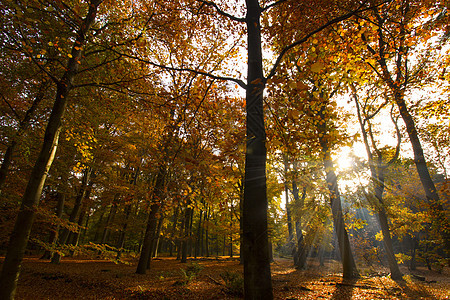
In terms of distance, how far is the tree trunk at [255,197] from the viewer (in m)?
2.57

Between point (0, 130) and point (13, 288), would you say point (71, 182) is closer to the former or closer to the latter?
point (0, 130)

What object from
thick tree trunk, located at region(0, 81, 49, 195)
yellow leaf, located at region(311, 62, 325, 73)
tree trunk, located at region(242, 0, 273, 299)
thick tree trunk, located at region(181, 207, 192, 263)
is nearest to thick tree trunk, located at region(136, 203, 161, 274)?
thick tree trunk, located at region(181, 207, 192, 263)

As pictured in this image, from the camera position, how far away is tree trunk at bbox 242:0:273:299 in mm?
2570

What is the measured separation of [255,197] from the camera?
2.90 m

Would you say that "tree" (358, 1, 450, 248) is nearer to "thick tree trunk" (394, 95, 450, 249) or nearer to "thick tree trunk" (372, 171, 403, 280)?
"thick tree trunk" (394, 95, 450, 249)

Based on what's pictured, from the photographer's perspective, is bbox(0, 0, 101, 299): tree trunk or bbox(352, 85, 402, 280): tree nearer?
bbox(0, 0, 101, 299): tree trunk

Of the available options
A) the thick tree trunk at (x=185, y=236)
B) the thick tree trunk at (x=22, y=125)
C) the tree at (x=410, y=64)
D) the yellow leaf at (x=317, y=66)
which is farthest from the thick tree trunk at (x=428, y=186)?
the thick tree trunk at (x=22, y=125)

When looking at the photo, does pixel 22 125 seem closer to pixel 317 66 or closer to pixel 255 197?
pixel 255 197

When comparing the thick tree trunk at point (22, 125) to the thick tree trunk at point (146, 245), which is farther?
the thick tree trunk at point (146, 245)

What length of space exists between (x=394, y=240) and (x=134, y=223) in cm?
3838

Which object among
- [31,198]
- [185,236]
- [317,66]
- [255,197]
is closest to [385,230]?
[185,236]

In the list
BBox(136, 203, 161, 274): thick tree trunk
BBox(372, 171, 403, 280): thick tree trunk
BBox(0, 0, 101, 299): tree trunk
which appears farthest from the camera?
BBox(136, 203, 161, 274): thick tree trunk

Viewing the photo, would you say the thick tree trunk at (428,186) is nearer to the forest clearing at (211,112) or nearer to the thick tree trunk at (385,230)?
the forest clearing at (211,112)

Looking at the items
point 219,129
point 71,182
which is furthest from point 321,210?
point 71,182
